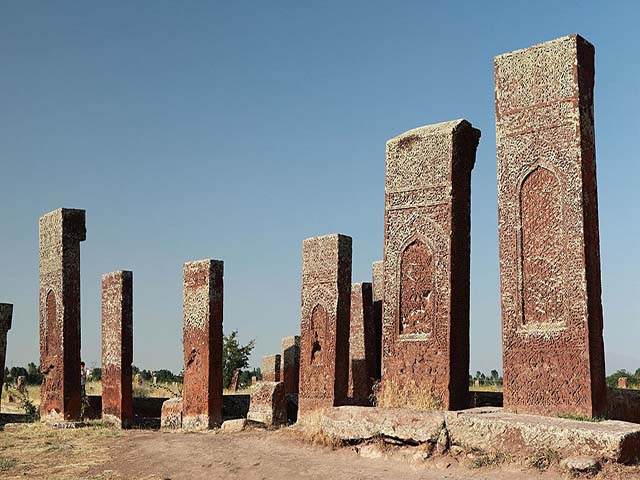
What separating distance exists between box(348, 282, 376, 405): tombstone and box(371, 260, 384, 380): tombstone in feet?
0.65

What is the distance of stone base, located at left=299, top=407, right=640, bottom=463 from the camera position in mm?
7324

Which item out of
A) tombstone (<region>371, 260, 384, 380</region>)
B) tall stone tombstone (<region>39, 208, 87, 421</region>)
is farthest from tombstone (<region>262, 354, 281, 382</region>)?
tall stone tombstone (<region>39, 208, 87, 421</region>)

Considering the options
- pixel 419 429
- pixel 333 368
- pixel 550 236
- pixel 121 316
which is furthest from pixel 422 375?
pixel 121 316

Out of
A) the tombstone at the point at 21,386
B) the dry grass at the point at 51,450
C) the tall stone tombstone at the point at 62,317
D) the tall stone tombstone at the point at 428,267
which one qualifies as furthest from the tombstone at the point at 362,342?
the tombstone at the point at 21,386

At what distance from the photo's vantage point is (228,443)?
35.2 feet

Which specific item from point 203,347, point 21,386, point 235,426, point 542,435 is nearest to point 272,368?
point 21,386

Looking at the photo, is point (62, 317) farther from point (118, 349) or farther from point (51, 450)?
point (51, 450)

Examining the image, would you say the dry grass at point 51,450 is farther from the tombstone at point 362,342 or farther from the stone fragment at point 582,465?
the stone fragment at point 582,465

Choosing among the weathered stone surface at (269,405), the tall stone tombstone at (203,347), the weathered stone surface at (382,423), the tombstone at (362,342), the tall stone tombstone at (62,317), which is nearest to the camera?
the weathered stone surface at (382,423)

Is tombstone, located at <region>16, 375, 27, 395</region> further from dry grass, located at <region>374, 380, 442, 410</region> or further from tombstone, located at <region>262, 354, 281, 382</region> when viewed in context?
dry grass, located at <region>374, 380, 442, 410</region>

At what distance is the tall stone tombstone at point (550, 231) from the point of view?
8586 millimetres

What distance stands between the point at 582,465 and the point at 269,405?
27.1 ft

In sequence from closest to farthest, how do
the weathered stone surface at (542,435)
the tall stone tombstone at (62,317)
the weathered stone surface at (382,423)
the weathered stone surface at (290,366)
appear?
the weathered stone surface at (542,435) → the weathered stone surface at (382,423) → the tall stone tombstone at (62,317) → the weathered stone surface at (290,366)

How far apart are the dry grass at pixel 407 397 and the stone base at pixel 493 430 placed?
2.18ft
